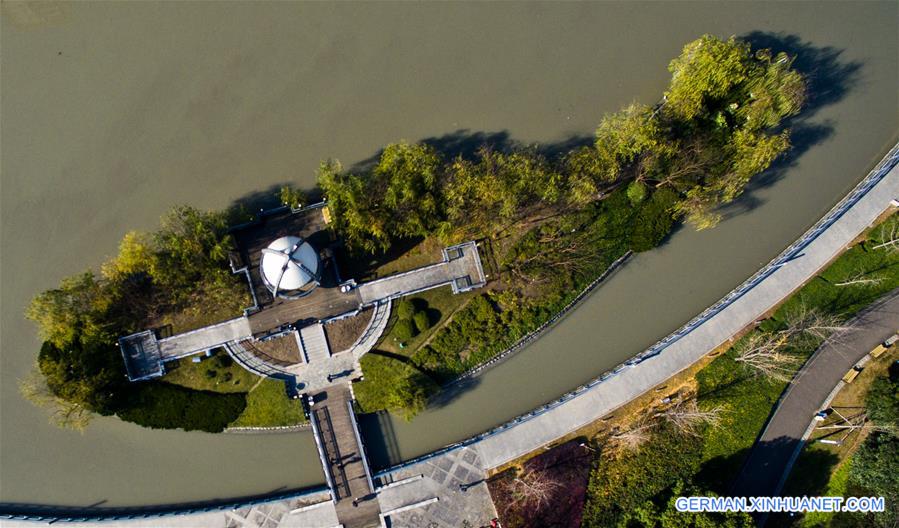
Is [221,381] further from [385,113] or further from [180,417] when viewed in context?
[385,113]

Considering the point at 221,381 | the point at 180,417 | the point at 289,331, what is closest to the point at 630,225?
the point at 289,331

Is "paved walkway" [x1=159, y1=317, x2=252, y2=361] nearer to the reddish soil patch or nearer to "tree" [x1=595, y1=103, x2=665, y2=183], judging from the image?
the reddish soil patch

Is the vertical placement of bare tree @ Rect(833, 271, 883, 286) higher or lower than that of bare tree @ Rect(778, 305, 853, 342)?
higher

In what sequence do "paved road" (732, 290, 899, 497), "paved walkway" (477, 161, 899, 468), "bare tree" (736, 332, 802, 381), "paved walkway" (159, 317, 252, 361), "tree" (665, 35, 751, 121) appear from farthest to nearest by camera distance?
"paved road" (732, 290, 899, 497) → "paved walkway" (477, 161, 899, 468) → "bare tree" (736, 332, 802, 381) → "paved walkway" (159, 317, 252, 361) → "tree" (665, 35, 751, 121)

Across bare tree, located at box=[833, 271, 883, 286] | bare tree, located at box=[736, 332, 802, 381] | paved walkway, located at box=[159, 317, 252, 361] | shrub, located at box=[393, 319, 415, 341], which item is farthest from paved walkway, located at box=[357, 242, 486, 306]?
bare tree, located at box=[833, 271, 883, 286]

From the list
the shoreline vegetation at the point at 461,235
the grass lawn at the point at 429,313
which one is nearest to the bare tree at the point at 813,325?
the shoreline vegetation at the point at 461,235

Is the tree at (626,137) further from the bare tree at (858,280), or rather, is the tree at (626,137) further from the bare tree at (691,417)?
the bare tree at (858,280)
